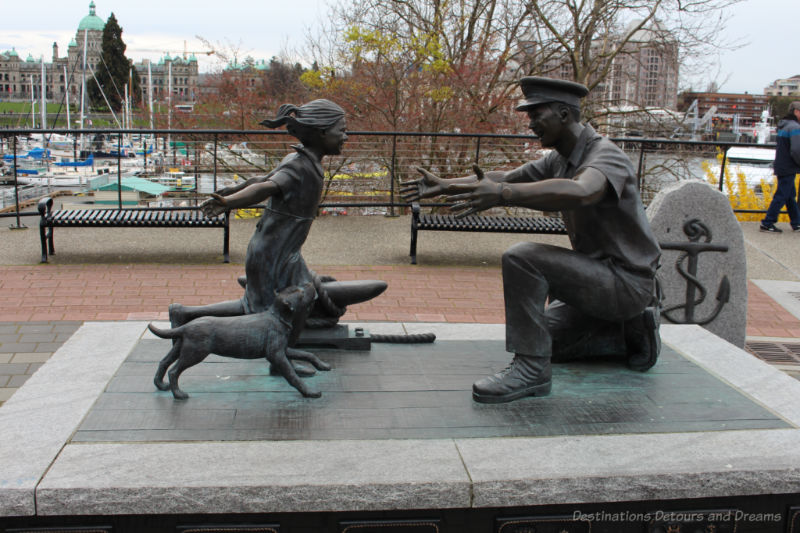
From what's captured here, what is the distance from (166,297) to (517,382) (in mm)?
4444

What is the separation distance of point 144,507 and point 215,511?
0.27 metres

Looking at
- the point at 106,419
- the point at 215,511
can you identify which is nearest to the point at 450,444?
the point at 215,511

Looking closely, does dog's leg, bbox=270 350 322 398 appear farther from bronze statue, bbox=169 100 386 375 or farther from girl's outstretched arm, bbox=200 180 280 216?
girl's outstretched arm, bbox=200 180 280 216

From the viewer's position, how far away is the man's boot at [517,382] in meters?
3.75

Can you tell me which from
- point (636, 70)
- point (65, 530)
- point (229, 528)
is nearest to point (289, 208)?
point (229, 528)

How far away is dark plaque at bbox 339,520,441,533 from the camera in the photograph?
9.96 ft

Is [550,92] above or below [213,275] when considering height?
above

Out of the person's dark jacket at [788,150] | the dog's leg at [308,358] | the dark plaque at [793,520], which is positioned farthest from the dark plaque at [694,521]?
the person's dark jacket at [788,150]

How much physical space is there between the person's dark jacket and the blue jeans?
0.42ft

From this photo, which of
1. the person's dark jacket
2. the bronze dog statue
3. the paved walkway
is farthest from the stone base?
the person's dark jacket

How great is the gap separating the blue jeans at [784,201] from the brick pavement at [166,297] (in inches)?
114

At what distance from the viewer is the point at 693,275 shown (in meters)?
Result: 6.05

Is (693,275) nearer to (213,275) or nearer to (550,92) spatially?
(550,92)

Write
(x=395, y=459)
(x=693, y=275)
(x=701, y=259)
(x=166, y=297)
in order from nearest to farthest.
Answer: (x=395, y=459)
(x=693, y=275)
(x=701, y=259)
(x=166, y=297)
